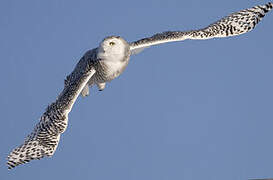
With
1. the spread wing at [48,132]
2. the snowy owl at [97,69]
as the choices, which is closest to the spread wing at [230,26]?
the snowy owl at [97,69]

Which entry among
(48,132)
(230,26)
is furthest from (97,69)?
A: (230,26)

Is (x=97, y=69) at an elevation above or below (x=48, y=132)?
above

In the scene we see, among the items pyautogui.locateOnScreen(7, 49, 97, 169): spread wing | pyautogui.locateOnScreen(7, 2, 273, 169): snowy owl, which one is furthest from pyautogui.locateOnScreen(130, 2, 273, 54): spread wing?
pyautogui.locateOnScreen(7, 49, 97, 169): spread wing

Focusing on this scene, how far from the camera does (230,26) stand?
49.5ft

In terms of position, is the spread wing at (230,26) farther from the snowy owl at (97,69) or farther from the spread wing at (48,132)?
the spread wing at (48,132)

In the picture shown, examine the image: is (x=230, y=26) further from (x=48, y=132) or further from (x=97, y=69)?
(x=48, y=132)

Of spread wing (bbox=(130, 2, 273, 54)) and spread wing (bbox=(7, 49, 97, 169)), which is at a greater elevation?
spread wing (bbox=(130, 2, 273, 54))

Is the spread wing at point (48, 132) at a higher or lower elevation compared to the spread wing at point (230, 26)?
lower

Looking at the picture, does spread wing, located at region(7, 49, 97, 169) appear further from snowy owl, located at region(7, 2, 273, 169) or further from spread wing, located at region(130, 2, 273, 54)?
spread wing, located at region(130, 2, 273, 54)

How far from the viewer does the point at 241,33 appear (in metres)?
15.0

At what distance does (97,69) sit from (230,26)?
4.18 metres

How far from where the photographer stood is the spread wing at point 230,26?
46.7ft

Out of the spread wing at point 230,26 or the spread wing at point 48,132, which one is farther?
the spread wing at point 230,26

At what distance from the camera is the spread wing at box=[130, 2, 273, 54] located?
14227 millimetres
